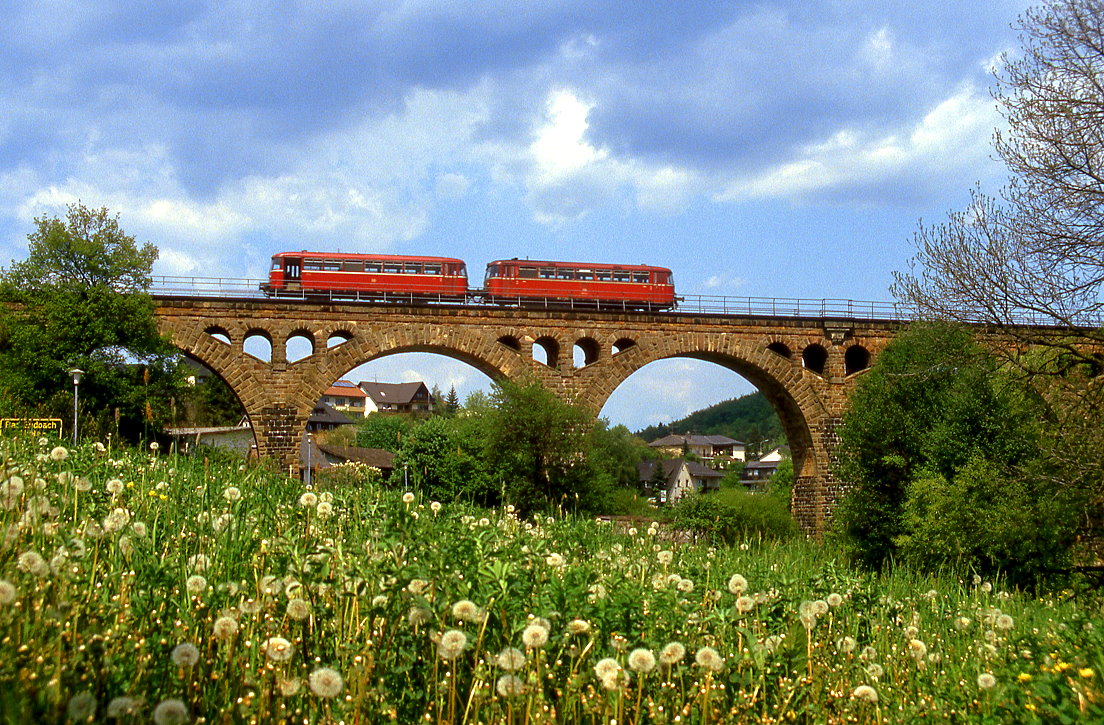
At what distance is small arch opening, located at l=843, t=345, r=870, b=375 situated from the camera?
35.4 m

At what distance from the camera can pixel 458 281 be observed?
33.4 metres

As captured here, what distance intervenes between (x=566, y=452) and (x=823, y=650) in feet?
79.9

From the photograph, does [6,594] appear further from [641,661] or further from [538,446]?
[538,446]

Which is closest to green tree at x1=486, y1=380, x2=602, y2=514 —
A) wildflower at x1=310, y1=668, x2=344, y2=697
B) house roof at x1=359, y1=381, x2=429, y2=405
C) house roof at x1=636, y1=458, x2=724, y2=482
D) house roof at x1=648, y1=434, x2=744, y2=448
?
wildflower at x1=310, y1=668, x2=344, y2=697

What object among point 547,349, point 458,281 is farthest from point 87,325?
point 547,349

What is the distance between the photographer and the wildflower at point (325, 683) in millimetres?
2844

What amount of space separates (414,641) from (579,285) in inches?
1230

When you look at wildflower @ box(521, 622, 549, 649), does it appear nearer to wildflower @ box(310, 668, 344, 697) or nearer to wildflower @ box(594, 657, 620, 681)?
wildflower @ box(594, 657, 620, 681)

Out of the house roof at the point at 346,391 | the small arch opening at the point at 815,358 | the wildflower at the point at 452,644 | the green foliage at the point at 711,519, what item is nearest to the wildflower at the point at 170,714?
the wildflower at the point at 452,644

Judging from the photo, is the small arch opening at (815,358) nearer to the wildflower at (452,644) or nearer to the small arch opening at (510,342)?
the small arch opening at (510,342)

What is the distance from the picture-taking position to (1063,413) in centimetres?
1600

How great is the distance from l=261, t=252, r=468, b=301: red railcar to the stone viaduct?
6.31ft

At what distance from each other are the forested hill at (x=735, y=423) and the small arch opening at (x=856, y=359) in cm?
8813

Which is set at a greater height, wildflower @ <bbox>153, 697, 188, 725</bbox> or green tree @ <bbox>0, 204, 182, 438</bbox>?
green tree @ <bbox>0, 204, 182, 438</bbox>
